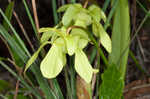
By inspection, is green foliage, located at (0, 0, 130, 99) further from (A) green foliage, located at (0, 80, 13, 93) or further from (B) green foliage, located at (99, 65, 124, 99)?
(A) green foliage, located at (0, 80, 13, 93)

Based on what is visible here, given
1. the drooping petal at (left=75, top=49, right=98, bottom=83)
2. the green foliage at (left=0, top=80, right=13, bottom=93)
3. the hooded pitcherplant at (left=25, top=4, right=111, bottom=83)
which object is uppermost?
the hooded pitcherplant at (left=25, top=4, right=111, bottom=83)

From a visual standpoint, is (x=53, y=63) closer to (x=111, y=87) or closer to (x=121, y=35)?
(x=111, y=87)

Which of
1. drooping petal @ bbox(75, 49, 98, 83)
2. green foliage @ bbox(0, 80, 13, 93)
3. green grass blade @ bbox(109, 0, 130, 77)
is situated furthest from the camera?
green foliage @ bbox(0, 80, 13, 93)

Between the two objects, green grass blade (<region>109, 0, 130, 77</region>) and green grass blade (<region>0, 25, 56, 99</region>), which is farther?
green grass blade (<region>109, 0, 130, 77</region>)

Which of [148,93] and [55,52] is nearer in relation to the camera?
[55,52]

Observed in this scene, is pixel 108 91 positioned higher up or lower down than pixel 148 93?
higher up

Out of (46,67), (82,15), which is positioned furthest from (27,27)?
(46,67)

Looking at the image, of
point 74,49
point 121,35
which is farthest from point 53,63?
point 121,35

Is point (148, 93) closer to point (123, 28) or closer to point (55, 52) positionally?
point (123, 28)

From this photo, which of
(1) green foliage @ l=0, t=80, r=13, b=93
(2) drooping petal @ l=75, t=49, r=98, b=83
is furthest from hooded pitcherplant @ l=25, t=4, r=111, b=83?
(1) green foliage @ l=0, t=80, r=13, b=93
